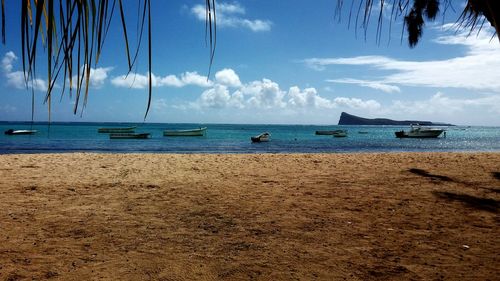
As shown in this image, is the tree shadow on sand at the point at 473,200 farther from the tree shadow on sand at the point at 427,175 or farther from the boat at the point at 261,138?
the boat at the point at 261,138

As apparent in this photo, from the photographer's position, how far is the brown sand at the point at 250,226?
346cm

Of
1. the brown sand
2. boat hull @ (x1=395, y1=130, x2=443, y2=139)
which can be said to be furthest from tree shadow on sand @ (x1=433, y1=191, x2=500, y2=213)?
boat hull @ (x1=395, y1=130, x2=443, y2=139)

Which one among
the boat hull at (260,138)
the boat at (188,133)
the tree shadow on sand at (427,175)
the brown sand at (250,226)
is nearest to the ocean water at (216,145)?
the boat hull at (260,138)

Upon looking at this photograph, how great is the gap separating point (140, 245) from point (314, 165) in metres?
8.00

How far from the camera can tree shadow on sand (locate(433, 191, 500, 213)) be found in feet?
19.0

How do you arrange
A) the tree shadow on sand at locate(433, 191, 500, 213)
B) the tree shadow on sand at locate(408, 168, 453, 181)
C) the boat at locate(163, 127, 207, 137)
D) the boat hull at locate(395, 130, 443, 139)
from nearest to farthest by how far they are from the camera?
the tree shadow on sand at locate(433, 191, 500, 213), the tree shadow on sand at locate(408, 168, 453, 181), the boat at locate(163, 127, 207, 137), the boat hull at locate(395, 130, 443, 139)

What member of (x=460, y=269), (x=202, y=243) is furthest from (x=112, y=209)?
(x=460, y=269)

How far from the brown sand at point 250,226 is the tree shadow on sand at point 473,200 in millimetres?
33

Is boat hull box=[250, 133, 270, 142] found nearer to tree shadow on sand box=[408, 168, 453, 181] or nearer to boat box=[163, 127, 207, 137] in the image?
boat box=[163, 127, 207, 137]

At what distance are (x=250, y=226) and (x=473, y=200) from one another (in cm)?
440

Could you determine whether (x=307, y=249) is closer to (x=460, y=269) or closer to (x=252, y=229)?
(x=252, y=229)

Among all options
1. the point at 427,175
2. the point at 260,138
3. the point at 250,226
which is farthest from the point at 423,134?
the point at 250,226

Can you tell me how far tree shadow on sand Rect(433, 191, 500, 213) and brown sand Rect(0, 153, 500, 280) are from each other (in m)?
0.03

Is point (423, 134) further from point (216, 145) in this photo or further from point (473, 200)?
point (473, 200)
